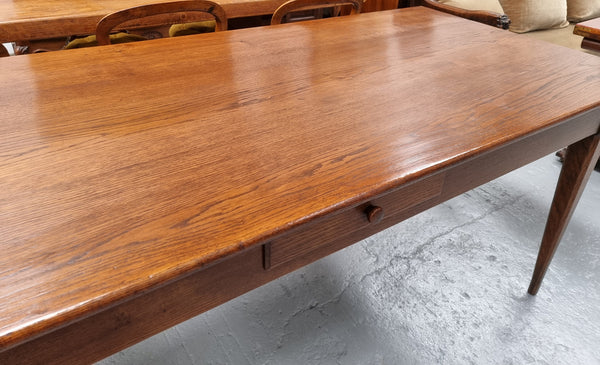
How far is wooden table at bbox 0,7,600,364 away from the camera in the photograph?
0.48 meters

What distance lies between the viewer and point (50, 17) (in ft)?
4.93

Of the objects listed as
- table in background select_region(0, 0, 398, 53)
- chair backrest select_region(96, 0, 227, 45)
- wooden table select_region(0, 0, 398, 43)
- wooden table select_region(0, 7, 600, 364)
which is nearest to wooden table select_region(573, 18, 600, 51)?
wooden table select_region(0, 7, 600, 364)

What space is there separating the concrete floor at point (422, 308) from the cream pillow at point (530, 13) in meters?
1.30

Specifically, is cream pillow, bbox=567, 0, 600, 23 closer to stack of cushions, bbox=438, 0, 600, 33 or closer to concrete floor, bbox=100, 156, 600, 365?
stack of cushions, bbox=438, 0, 600, 33

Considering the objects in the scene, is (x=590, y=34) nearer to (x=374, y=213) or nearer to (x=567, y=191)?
(x=567, y=191)

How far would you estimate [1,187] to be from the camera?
562 millimetres

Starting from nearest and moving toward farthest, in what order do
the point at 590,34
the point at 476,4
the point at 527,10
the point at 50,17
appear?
the point at 50,17 → the point at 590,34 → the point at 476,4 → the point at 527,10

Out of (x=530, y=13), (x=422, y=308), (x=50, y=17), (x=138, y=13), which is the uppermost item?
(x=138, y=13)

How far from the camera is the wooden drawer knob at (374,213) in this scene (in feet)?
2.26

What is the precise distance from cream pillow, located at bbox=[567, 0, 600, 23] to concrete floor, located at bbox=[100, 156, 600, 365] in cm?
186

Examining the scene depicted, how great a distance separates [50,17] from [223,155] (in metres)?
1.24

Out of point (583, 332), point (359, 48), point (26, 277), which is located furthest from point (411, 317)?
point (26, 277)

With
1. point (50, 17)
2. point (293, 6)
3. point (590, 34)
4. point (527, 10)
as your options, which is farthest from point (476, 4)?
point (50, 17)

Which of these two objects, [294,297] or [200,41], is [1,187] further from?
[294,297]
